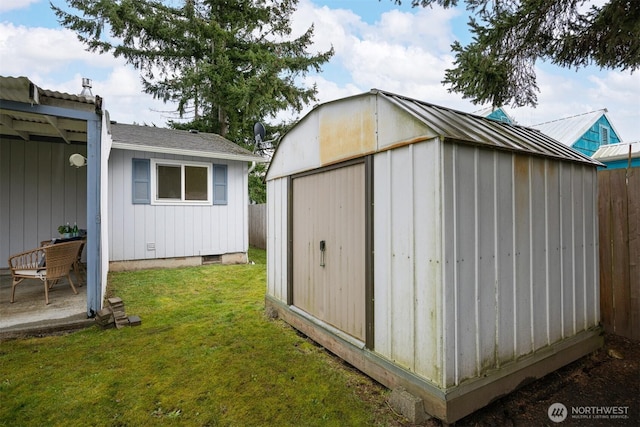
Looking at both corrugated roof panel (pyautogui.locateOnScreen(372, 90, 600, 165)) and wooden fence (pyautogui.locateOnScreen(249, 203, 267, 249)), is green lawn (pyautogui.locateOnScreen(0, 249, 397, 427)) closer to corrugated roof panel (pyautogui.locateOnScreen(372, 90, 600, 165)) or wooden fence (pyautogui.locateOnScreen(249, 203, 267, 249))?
corrugated roof panel (pyautogui.locateOnScreen(372, 90, 600, 165))

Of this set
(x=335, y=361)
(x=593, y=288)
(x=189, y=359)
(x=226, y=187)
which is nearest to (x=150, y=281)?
(x=226, y=187)

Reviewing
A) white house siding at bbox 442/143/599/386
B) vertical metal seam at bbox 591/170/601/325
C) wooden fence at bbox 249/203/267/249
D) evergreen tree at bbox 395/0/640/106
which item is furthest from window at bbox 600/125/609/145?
white house siding at bbox 442/143/599/386

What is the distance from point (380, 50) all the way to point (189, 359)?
367 inches

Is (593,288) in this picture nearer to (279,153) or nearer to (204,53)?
(279,153)

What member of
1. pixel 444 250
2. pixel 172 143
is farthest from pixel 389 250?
pixel 172 143

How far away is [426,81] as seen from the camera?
13.4 meters

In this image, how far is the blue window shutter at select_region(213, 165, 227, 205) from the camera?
27.2 ft

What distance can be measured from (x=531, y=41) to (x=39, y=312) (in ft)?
23.2

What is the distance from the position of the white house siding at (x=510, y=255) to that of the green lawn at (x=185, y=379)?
941 millimetres

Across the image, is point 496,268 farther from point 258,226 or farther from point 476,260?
point 258,226

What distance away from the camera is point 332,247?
3.29 metres

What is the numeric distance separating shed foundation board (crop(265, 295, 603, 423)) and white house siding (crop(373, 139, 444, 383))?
0.32ft

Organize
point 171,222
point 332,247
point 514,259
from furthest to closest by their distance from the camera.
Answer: point 171,222, point 332,247, point 514,259

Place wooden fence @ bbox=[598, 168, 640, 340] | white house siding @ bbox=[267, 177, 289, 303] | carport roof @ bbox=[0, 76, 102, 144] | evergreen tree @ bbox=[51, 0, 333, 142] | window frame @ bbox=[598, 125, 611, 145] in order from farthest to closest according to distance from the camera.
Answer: window frame @ bbox=[598, 125, 611, 145]
evergreen tree @ bbox=[51, 0, 333, 142]
white house siding @ bbox=[267, 177, 289, 303]
wooden fence @ bbox=[598, 168, 640, 340]
carport roof @ bbox=[0, 76, 102, 144]
